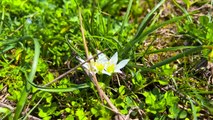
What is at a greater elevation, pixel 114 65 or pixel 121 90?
pixel 114 65

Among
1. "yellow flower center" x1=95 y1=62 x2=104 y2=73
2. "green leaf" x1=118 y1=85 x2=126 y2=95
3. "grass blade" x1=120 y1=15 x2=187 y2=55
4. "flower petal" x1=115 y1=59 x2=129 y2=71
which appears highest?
"grass blade" x1=120 y1=15 x2=187 y2=55

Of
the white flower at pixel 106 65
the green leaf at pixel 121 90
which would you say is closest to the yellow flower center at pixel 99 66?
the white flower at pixel 106 65

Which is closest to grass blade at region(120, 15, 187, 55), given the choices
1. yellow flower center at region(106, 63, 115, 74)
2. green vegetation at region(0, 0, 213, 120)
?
green vegetation at region(0, 0, 213, 120)

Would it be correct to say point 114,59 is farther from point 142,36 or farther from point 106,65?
point 142,36

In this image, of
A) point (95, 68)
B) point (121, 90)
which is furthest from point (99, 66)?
point (121, 90)

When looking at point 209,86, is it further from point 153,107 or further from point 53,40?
point 53,40

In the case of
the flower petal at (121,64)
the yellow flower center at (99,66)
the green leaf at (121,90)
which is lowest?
the green leaf at (121,90)

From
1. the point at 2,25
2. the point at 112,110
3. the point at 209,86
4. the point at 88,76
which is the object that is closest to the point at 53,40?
the point at 2,25

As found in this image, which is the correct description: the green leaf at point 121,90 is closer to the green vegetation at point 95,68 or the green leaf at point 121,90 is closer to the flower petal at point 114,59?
the green vegetation at point 95,68

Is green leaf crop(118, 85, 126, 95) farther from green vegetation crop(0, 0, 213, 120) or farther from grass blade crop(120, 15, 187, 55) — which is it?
grass blade crop(120, 15, 187, 55)
